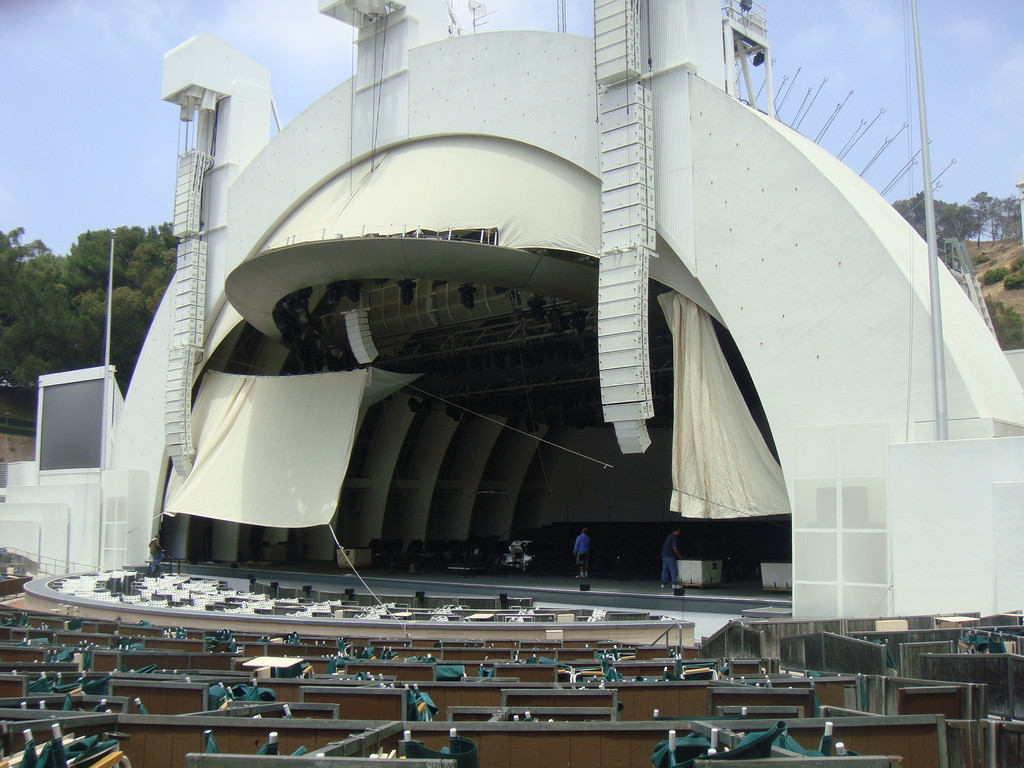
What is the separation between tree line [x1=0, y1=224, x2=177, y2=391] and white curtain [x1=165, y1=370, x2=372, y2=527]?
34.6m

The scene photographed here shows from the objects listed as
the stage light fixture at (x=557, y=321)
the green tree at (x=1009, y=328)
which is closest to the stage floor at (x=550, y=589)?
the stage light fixture at (x=557, y=321)

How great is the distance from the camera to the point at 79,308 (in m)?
61.0

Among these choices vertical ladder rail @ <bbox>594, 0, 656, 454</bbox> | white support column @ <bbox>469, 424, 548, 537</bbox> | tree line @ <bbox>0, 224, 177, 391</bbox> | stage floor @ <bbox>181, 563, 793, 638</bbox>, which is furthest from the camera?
tree line @ <bbox>0, 224, 177, 391</bbox>

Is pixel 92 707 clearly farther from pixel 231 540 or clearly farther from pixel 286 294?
pixel 231 540

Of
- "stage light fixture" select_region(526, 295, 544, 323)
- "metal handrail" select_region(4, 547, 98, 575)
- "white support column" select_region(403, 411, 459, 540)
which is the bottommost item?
"metal handrail" select_region(4, 547, 98, 575)

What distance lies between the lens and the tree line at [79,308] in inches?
2291

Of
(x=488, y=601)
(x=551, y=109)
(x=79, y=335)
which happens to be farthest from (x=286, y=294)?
(x=79, y=335)

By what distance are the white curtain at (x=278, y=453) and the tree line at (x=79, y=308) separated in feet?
113

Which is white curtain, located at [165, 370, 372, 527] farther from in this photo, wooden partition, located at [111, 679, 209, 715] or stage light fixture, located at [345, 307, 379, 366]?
wooden partition, located at [111, 679, 209, 715]

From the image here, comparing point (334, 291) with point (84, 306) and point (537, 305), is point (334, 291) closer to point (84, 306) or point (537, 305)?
point (537, 305)

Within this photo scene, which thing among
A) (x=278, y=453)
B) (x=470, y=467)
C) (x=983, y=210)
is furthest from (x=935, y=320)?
(x=983, y=210)

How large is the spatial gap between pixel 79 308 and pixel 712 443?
52692 millimetres

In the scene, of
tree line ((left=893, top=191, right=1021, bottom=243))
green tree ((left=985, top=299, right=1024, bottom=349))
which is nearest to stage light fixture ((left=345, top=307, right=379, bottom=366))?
green tree ((left=985, top=299, right=1024, bottom=349))

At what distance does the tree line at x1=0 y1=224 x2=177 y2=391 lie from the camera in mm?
58188
